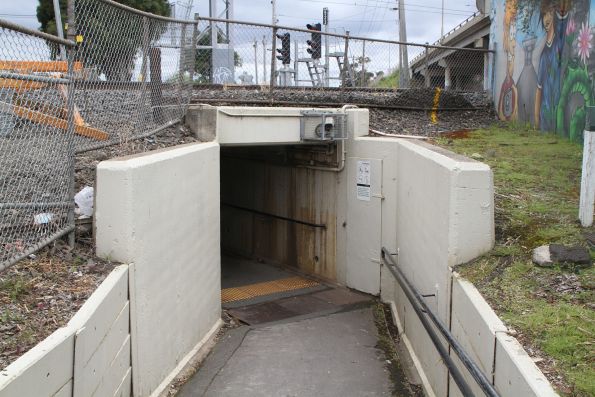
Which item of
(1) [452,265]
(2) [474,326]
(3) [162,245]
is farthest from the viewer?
(3) [162,245]

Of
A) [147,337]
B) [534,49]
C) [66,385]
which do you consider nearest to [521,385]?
[66,385]

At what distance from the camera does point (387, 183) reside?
9.02 meters

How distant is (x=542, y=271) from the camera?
181 inches

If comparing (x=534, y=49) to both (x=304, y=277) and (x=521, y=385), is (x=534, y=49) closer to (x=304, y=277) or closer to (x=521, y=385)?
(x=304, y=277)

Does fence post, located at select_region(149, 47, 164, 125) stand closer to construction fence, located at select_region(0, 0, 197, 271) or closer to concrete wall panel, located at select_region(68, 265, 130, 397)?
construction fence, located at select_region(0, 0, 197, 271)

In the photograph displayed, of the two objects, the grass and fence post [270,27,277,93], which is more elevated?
fence post [270,27,277,93]

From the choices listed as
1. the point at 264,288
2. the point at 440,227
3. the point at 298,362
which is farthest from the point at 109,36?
the point at 264,288

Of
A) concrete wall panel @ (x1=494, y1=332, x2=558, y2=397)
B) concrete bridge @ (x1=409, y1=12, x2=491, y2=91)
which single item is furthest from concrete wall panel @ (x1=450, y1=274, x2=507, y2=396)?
concrete bridge @ (x1=409, y1=12, x2=491, y2=91)

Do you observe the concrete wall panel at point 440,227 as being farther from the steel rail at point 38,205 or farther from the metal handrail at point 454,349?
the steel rail at point 38,205

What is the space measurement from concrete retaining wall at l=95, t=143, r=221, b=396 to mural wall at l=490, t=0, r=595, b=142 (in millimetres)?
5798

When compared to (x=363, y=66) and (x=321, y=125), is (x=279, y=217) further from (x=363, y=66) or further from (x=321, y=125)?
(x=363, y=66)

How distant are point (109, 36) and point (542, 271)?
4565 millimetres

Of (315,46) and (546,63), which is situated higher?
(315,46)

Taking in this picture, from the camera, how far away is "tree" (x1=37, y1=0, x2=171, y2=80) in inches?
211
